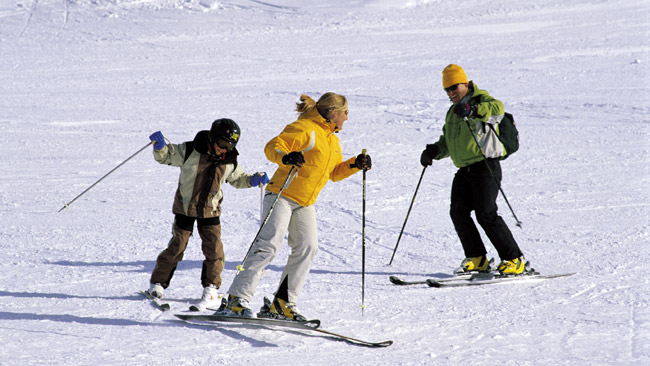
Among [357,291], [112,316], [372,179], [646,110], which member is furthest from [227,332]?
[646,110]

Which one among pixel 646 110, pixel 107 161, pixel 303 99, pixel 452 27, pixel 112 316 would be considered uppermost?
pixel 452 27

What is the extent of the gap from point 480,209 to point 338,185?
3.51 m

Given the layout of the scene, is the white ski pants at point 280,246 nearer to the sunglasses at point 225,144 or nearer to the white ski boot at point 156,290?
the sunglasses at point 225,144

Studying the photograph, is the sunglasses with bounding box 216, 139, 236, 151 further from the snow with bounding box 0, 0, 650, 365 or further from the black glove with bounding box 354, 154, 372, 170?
the snow with bounding box 0, 0, 650, 365

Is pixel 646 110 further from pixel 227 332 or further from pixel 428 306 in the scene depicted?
pixel 227 332

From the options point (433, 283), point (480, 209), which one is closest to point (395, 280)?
point (433, 283)

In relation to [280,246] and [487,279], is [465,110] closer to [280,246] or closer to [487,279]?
[487,279]

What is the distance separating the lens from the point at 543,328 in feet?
14.6

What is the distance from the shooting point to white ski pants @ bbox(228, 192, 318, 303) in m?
4.25

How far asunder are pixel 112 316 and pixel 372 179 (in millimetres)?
5069

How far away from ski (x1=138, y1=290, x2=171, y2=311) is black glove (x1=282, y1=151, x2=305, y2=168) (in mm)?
1362

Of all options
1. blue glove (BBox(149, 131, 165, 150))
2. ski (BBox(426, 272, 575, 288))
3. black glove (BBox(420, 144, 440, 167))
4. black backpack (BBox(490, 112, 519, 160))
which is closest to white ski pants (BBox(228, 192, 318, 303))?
blue glove (BBox(149, 131, 165, 150))

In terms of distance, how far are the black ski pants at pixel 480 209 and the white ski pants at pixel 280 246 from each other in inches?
67.7

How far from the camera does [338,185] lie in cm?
888
